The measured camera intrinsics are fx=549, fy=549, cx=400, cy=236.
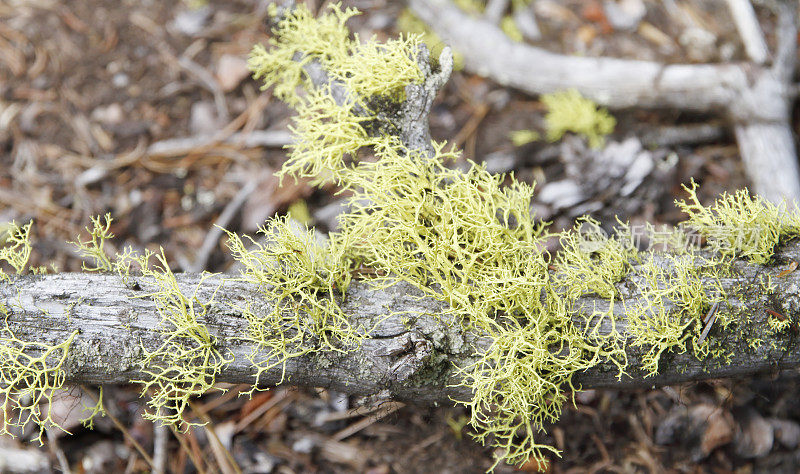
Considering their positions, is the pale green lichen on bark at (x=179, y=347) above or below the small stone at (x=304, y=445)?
above

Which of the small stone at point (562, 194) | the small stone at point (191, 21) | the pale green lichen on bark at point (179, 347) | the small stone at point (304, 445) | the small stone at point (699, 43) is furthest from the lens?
the small stone at point (191, 21)

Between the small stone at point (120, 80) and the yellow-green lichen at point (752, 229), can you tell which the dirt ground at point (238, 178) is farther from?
the yellow-green lichen at point (752, 229)

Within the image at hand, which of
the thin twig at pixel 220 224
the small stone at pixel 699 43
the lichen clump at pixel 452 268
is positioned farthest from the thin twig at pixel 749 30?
the thin twig at pixel 220 224

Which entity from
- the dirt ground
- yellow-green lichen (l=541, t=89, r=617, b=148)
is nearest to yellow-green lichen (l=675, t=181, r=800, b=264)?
the dirt ground

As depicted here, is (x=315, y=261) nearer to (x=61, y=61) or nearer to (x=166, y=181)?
(x=166, y=181)

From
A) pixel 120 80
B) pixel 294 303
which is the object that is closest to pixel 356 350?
pixel 294 303

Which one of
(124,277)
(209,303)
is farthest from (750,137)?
(124,277)

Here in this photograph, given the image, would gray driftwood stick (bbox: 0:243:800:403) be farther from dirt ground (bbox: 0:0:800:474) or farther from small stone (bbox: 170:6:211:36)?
small stone (bbox: 170:6:211:36)
